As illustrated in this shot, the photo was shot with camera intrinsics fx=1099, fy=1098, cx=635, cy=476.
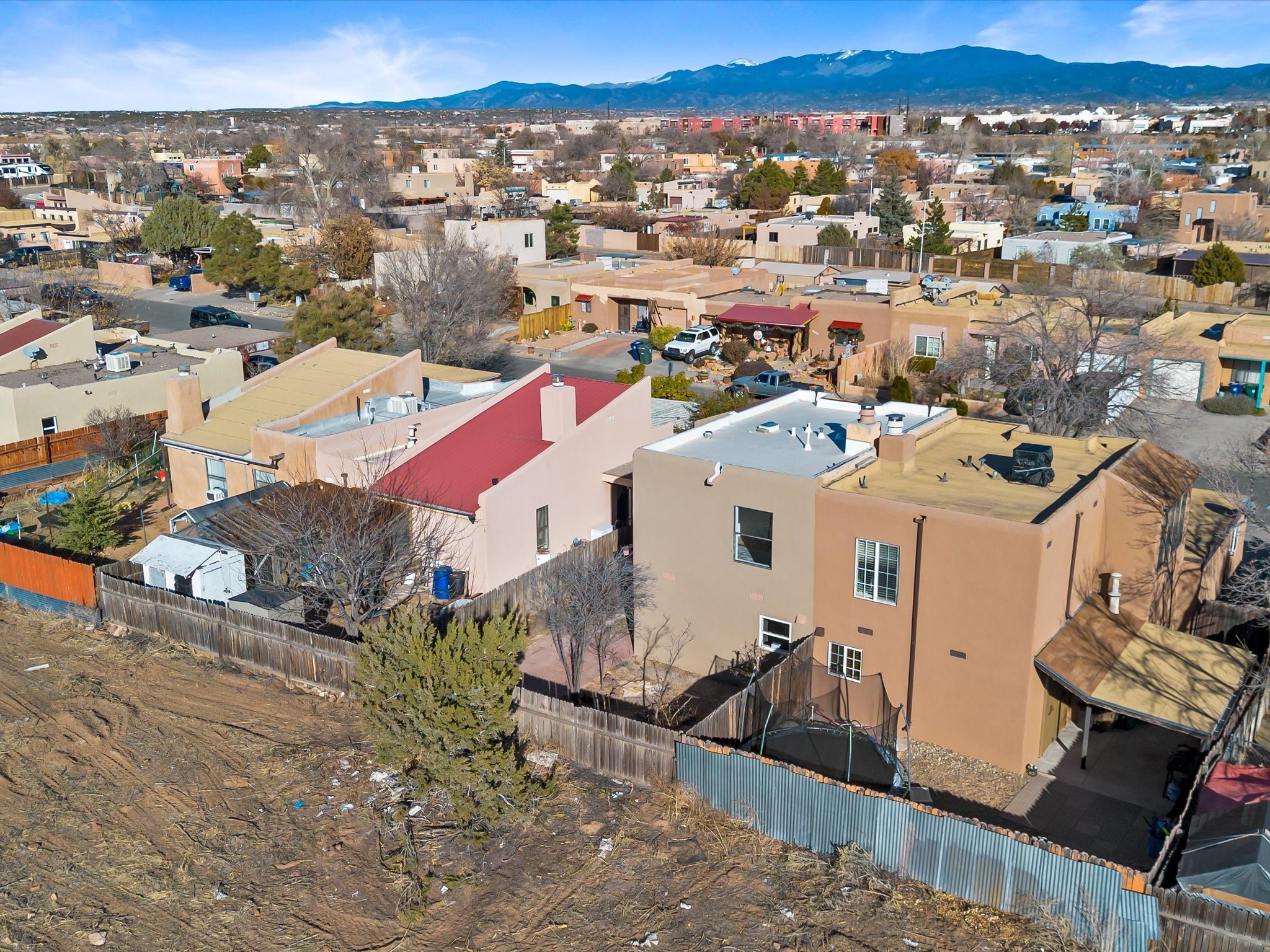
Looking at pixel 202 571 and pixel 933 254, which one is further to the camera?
pixel 933 254

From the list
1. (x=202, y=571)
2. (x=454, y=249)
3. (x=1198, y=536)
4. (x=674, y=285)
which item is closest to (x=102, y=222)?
(x=454, y=249)

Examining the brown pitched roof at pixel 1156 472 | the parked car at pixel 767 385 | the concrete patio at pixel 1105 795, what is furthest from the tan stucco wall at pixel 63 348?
the concrete patio at pixel 1105 795

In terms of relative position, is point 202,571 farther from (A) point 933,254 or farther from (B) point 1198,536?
(A) point 933,254

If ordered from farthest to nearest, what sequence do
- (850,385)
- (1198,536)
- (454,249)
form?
(454,249) < (850,385) < (1198,536)

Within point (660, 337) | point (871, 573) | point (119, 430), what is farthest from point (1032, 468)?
point (660, 337)

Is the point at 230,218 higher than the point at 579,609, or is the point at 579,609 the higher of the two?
the point at 230,218

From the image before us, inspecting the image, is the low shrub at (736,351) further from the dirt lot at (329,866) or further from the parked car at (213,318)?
the dirt lot at (329,866)

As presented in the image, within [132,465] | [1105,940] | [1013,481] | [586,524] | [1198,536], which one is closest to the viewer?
[1105,940]

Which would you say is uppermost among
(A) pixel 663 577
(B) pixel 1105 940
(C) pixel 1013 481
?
(C) pixel 1013 481
